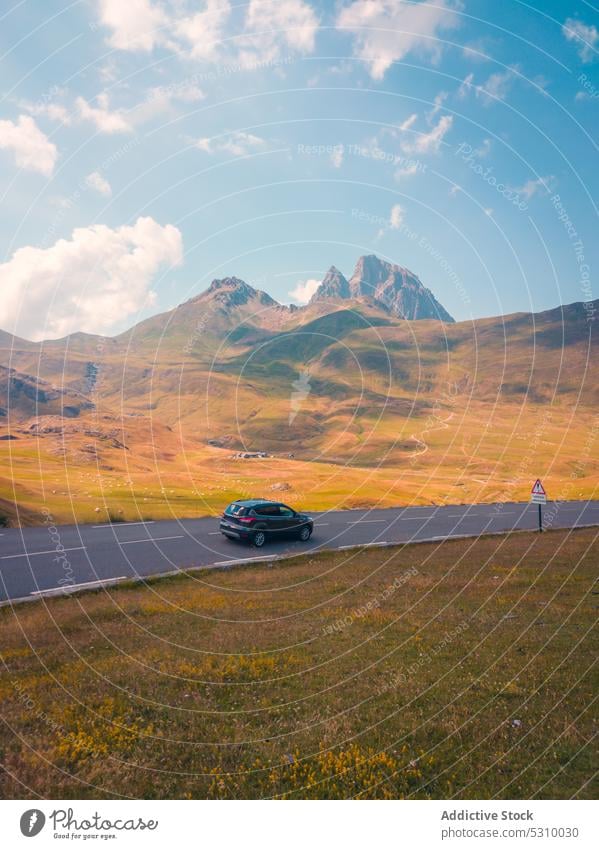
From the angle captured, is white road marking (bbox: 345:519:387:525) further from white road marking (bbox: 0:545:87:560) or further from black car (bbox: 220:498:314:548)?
white road marking (bbox: 0:545:87:560)

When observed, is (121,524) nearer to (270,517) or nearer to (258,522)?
(258,522)

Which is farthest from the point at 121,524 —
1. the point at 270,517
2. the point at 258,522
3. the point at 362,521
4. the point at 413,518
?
the point at 413,518

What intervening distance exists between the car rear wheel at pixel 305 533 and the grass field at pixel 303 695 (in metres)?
13.4

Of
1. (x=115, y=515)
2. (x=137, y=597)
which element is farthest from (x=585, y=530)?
(x=115, y=515)

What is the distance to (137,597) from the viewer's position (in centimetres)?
1669

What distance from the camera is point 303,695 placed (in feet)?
30.8

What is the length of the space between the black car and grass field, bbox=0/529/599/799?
1082cm

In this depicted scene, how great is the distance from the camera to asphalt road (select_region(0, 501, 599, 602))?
19763mm

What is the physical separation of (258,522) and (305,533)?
3788mm

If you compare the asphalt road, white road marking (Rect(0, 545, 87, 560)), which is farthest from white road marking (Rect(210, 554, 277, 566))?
white road marking (Rect(0, 545, 87, 560))

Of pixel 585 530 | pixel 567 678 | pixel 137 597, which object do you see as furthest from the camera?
pixel 585 530
